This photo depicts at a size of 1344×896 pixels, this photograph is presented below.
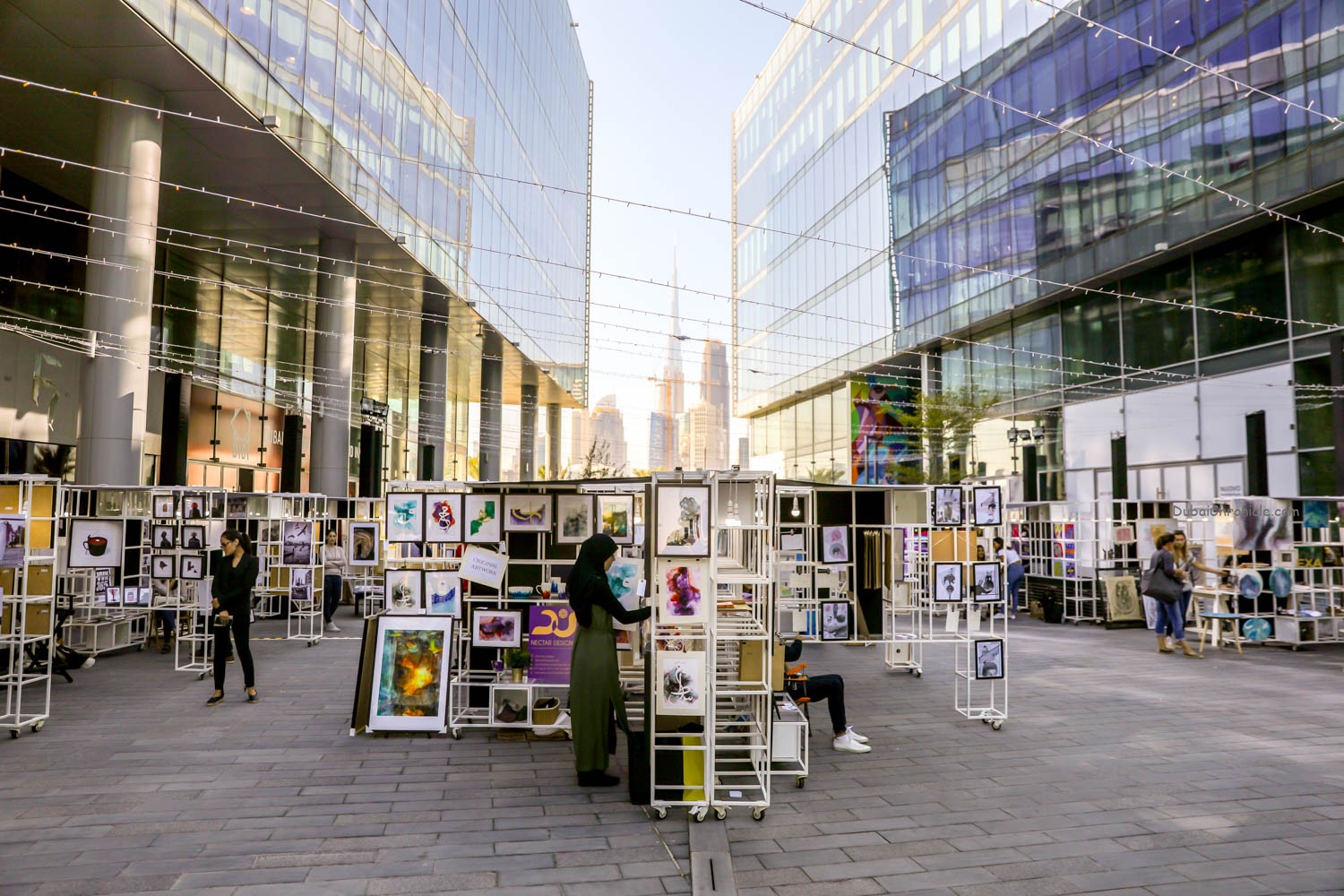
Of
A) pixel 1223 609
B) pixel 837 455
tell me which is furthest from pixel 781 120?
pixel 1223 609

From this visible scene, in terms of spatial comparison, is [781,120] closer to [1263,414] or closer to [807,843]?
[1263,414]

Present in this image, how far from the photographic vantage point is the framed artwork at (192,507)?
42.7 feet

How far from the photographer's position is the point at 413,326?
1133 inches

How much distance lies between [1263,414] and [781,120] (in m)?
36.1

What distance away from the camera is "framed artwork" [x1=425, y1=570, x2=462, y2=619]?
29.8 ft

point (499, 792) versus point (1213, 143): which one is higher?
point (1213, 143)

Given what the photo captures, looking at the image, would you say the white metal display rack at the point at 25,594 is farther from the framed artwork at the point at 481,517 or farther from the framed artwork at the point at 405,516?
the framed artwork at the point at 481,517

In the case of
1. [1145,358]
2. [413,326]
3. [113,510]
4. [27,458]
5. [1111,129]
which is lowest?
[113,510]

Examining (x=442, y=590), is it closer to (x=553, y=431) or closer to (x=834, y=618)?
(x=834, y=618)

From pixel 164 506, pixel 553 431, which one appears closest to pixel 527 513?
pixel 164 506

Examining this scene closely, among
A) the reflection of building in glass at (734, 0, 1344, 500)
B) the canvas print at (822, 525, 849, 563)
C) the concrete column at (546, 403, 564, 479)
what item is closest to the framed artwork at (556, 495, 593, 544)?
the canvas print at (822, 525, 849, 563)

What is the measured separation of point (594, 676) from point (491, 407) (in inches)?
1353

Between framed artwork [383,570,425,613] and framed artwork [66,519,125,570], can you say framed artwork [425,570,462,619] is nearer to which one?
framed artwork [383,570,425,613]

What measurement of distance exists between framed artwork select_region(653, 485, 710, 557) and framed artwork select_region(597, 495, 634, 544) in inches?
103
